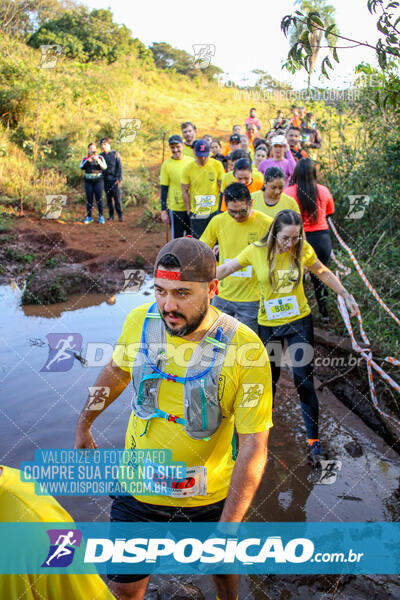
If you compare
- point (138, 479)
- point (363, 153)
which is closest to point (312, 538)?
point (138, 479)

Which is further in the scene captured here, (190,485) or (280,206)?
(280,206)

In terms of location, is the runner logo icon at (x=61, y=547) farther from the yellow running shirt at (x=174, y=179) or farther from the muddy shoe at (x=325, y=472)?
the yellow running shirt at (x=174, y=179)

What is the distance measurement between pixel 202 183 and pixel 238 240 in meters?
3.43

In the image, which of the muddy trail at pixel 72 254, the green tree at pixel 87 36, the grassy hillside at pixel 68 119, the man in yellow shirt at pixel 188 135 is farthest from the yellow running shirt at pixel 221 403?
the green tree at pixel 87 36

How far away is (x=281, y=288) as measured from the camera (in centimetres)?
395

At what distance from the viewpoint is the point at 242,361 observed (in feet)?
7.23

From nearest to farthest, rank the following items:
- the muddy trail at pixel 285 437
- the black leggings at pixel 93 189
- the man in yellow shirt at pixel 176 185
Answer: the muddy trail at pixel 285 437
the man in yellow shirt at pixel 176 185
the black leggings at pixel 93 189

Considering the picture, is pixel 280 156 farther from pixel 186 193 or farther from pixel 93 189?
pixel 93 189

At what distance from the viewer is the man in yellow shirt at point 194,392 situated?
2170 mm

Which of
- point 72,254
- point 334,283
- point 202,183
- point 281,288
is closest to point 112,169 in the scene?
point 72,254

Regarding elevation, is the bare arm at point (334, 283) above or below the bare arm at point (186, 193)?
below

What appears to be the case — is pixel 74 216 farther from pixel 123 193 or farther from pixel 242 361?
pixel 242 361

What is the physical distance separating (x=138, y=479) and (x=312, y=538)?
5.69 feet

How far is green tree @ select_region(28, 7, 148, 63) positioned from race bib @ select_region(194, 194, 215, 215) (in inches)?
739
